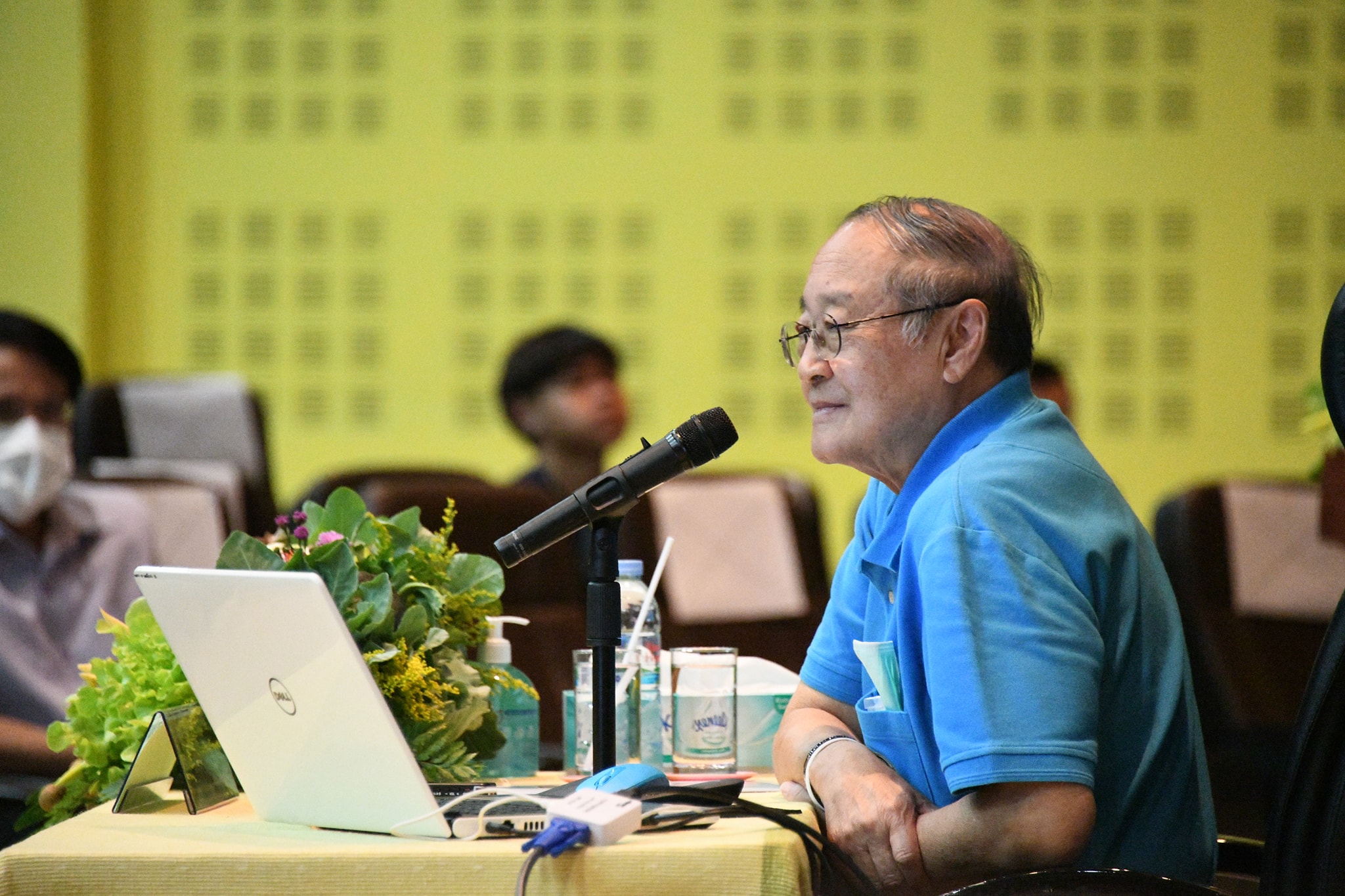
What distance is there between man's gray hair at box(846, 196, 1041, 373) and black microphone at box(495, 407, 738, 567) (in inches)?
10.3

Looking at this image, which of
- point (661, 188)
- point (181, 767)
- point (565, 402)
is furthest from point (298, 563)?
point (661, 188)

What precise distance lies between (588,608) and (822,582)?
6.91 feet

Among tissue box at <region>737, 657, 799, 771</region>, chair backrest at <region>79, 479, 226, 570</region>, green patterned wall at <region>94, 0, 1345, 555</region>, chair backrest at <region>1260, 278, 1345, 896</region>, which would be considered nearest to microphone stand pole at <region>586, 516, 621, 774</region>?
tissue box at <region>737, 657, 799, 771</region>

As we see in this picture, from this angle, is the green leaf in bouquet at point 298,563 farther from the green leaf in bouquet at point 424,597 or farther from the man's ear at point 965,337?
the man's ear at point 965,337

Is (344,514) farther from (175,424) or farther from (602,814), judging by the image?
(175,424)

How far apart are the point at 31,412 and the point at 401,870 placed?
2033mm

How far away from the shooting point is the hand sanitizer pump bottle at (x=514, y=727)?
1718mm

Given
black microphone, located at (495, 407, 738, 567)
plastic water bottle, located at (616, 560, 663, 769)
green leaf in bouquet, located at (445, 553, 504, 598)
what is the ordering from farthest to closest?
plastic water bottle, located at (616, 560, 663, 769), green leaf in bouquet, located at (445, 553, 504, 598), black microphone, located at (495, 407, 738, 567)

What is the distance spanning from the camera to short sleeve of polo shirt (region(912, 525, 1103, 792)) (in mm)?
1238

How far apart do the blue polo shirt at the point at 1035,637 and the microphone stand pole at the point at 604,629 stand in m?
0.28

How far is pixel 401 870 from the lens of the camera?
1.17 metres

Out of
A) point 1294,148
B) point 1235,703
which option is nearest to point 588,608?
point 1235,703

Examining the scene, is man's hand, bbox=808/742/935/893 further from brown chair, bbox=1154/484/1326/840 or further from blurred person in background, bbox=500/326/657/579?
blurred person in background, bbox=500/326/657/579

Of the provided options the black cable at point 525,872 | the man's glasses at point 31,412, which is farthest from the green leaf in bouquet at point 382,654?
the man's glasses at point 31,412
